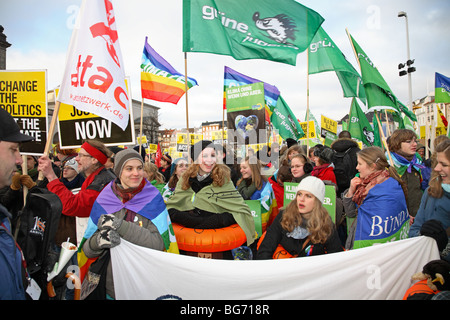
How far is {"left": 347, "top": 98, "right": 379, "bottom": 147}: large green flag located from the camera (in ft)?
27.4

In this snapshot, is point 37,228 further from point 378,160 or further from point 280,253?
point 378,160

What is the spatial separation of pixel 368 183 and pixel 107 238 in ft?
9.28

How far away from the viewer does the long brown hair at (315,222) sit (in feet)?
9.15

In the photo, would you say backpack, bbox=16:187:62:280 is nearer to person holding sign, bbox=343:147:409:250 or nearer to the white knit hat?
the white knit hat

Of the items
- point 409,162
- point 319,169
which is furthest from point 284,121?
point 409,162

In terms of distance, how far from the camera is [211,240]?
10.5 feet

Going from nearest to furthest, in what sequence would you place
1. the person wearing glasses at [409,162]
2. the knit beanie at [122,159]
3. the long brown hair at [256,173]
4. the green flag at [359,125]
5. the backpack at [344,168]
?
1. the knit beanie at [122,159]
2. the person wearing glasses at [409,162]
3. the long brown hair at [256,173]
4. the backpack at [344,168]
5. the green flag at [359,125]

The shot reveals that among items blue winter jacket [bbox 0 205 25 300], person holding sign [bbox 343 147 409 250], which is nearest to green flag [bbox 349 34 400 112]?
person holding sign [bbox 343 147 409 250]

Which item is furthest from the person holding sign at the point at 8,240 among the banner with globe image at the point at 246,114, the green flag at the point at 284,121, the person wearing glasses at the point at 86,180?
the green flag at the point at 284,121

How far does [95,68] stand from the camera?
325 centimetres

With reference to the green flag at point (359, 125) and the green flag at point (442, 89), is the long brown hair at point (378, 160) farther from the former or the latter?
the green flag at point (442, 89)

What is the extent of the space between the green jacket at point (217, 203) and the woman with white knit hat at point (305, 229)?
24.8 inches

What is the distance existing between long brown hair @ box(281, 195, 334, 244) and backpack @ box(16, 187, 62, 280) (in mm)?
1981

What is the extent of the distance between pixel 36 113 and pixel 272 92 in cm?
773
